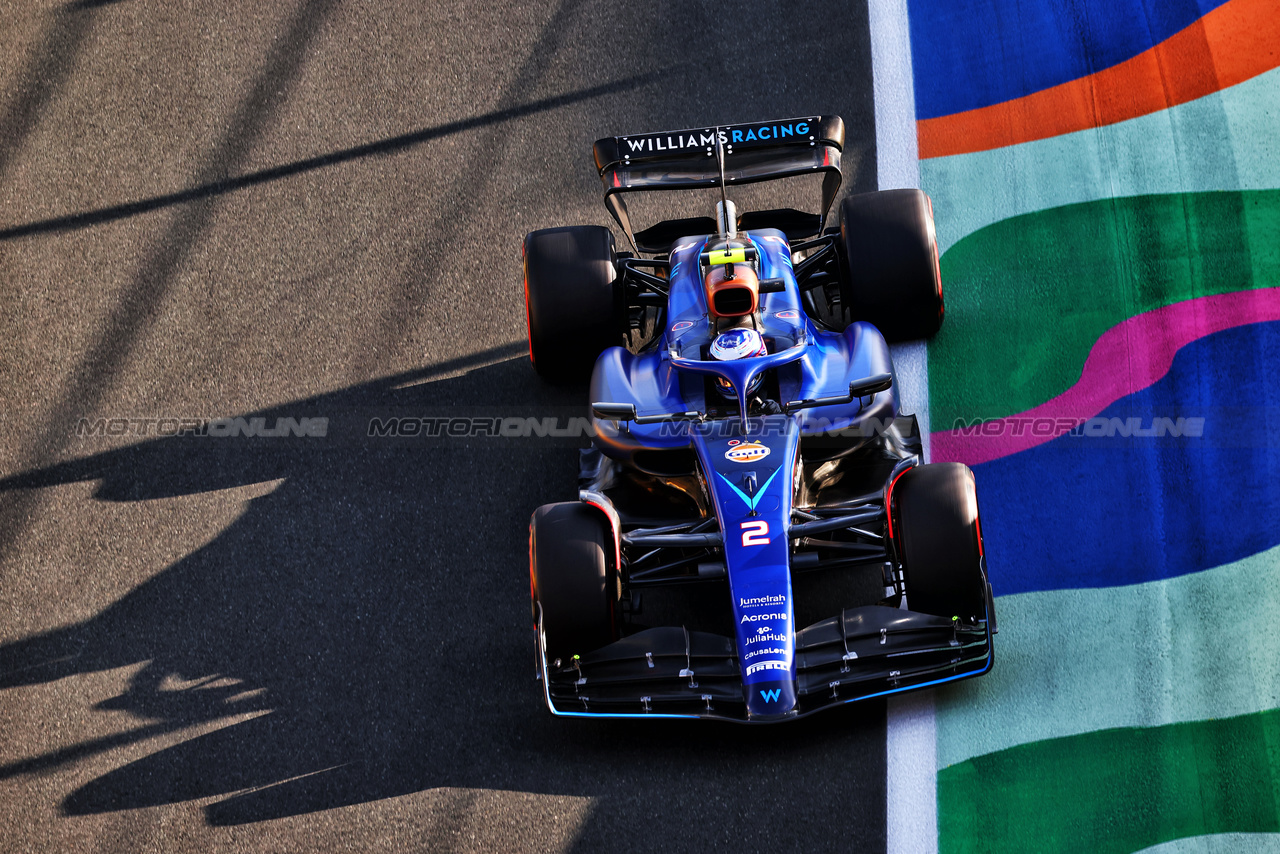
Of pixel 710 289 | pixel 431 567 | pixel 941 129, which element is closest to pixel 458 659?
pixel 431 567

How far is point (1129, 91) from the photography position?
743 centimetres

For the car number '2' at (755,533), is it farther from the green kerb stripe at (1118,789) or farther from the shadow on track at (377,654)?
the green kerb stripe at (1118,789)

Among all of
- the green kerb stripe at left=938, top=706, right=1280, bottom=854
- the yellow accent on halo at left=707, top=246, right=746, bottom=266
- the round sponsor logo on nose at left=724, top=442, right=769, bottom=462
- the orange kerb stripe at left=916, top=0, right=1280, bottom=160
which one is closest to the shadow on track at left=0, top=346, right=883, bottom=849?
the green kerb stripe at left=938, top=706, right=1280, bottom=854

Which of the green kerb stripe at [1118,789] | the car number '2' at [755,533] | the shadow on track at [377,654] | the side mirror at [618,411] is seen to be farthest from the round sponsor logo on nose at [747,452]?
the green kerb stripe at [1118,789]

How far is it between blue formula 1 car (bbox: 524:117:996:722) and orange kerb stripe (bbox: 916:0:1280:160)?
1.53 metres

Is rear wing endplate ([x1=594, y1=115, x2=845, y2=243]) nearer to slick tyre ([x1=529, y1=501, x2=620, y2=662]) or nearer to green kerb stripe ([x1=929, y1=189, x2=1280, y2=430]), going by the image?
green kerb stripe ([x1=929, y1=189, x2=1280, y2=430])

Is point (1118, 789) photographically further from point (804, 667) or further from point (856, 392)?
point (856, 392)

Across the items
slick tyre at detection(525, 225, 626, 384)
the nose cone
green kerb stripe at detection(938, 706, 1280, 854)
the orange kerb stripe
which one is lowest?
green kerb stripe at detection(938, 706, 1280, 854)

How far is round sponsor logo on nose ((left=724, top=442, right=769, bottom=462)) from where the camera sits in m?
4.90

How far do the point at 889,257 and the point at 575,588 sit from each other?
2.48 meters

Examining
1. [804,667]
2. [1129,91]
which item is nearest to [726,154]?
[804,667]

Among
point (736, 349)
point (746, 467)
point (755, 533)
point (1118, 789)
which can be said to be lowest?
point (1118, 789)

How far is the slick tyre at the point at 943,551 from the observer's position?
15.1 feet

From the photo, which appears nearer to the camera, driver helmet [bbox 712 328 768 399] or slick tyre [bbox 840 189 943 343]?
driver helmet [bbox 712 328 768 399]
